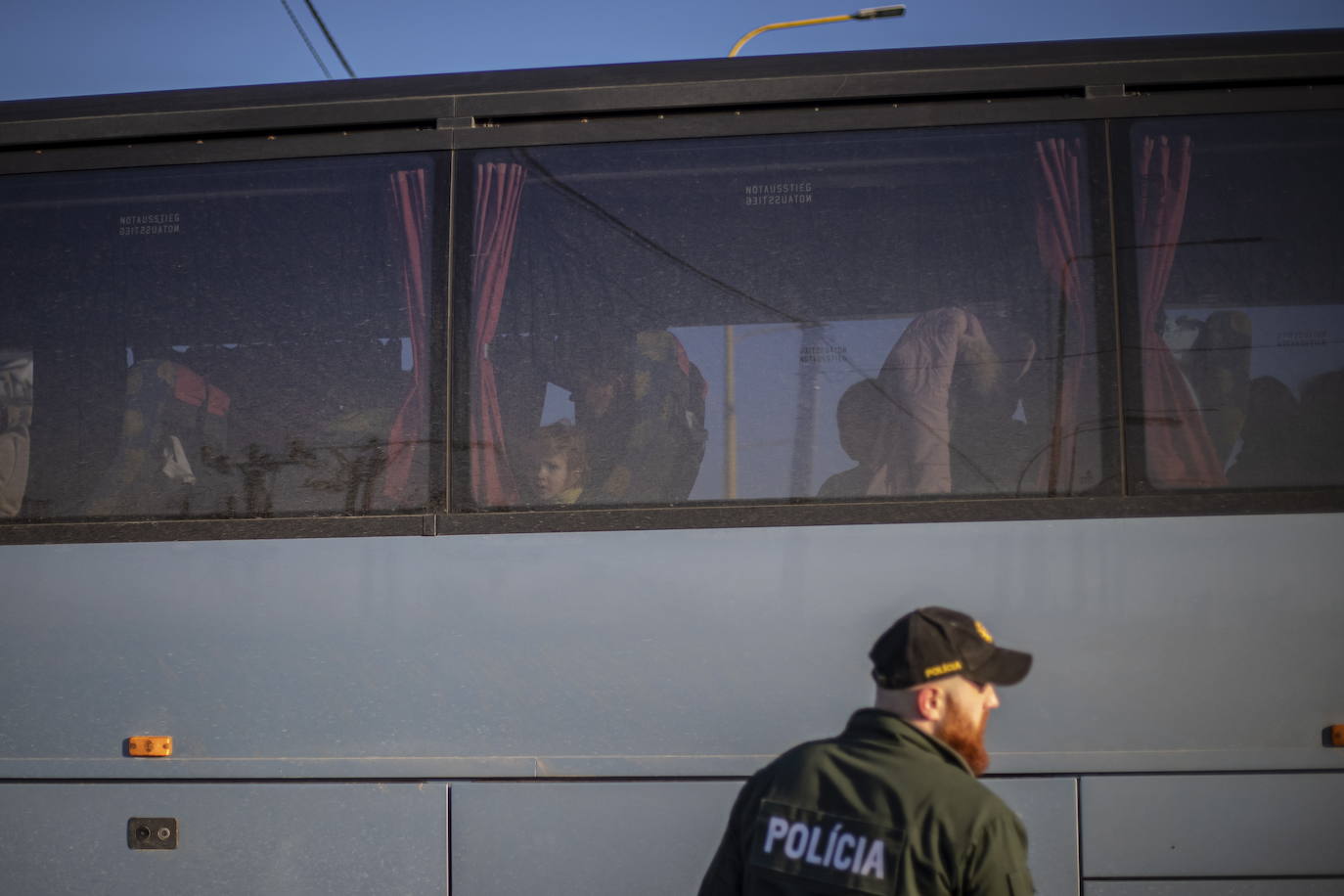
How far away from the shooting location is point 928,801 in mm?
2213

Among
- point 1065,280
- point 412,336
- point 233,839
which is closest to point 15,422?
point 412,336

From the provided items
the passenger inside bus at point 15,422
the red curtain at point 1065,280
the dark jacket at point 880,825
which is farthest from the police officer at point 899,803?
the passenger inside bus at point 15,422

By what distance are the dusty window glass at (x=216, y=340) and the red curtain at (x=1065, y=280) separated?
2157mm

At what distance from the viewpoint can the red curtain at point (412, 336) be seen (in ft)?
13.1

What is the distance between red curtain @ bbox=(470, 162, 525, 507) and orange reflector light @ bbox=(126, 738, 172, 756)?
1.35 m

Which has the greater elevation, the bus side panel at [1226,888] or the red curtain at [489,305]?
the red curtain at [489,305]

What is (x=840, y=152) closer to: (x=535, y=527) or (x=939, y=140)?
(x=939, y=140)

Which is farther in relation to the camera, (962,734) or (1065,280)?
(1065,280)

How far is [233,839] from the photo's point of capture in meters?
3.85

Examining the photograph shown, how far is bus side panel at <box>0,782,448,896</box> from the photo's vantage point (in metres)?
3.80

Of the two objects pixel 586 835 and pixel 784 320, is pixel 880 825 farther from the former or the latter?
pixel 784 320

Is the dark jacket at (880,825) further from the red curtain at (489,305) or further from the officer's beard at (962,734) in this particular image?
the red curtain at (489,305)

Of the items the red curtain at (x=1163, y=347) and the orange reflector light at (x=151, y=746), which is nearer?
the red curtain at (x=1163, y=347)

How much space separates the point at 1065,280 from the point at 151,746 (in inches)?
139
